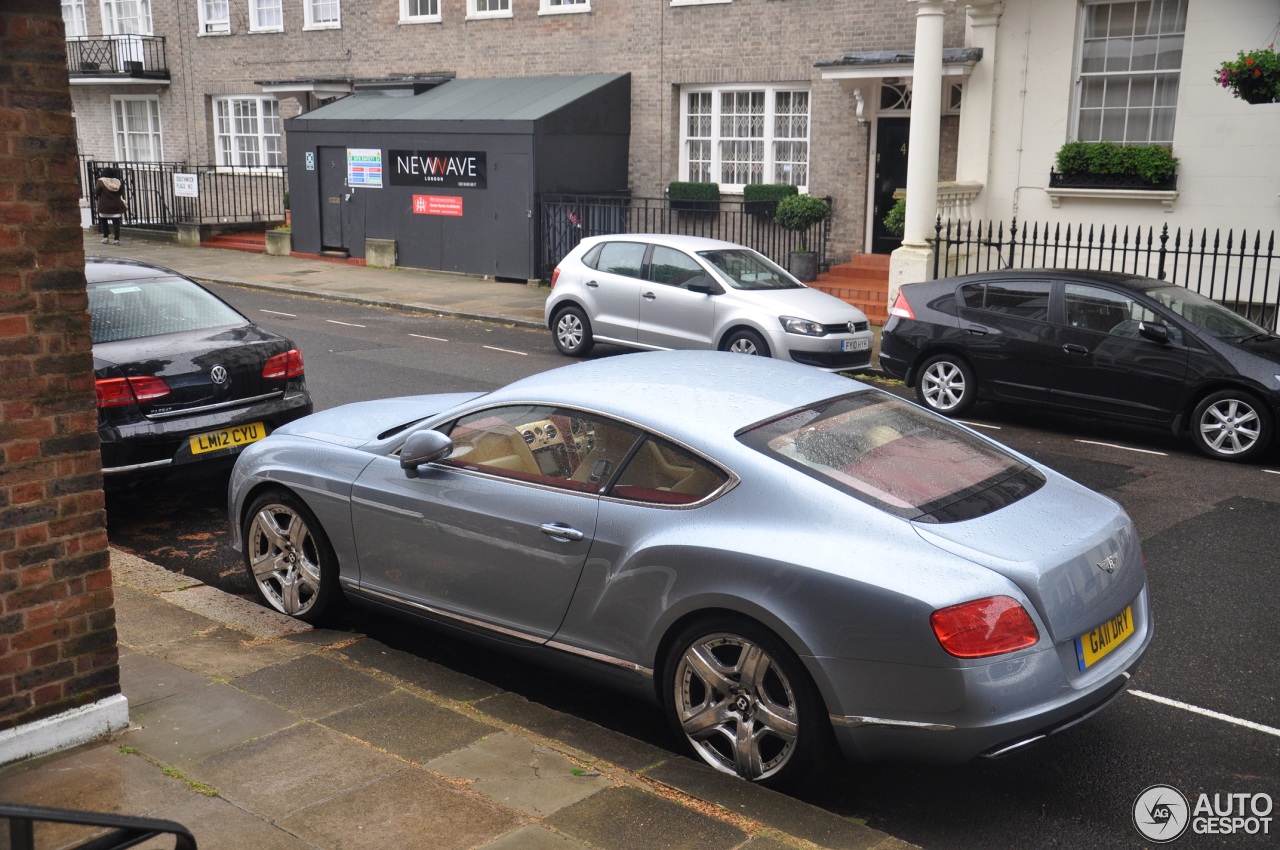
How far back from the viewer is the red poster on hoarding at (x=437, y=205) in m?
23.5

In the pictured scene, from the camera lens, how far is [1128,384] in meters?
10.8

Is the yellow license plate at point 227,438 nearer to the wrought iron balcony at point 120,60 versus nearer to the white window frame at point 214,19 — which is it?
the white window frame at point 214,19

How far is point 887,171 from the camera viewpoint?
67.4ft

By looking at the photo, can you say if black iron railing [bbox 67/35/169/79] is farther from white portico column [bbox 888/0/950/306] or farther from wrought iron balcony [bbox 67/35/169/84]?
white portico column [bbox 888/0/950/306]

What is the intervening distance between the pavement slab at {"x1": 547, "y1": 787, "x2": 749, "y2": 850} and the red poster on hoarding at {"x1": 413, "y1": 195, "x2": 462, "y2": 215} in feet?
66.1

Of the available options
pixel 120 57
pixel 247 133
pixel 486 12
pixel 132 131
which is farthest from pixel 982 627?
pixel 132 131

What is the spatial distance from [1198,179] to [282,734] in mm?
15356

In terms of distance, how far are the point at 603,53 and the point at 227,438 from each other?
17367mm

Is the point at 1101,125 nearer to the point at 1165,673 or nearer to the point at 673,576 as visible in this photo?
the point at 1165,673

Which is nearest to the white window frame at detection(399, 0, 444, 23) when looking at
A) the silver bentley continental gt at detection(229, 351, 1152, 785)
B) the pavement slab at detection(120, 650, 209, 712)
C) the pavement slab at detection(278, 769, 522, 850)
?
the silver bentley continental gt at detection(229, 351, 1152, 785)

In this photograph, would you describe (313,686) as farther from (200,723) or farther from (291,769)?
(291,769)

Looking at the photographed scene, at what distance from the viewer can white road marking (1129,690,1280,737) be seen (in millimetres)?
5254

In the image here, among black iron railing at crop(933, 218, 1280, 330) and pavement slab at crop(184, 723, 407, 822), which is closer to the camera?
pavement slab at crop(184, 723, 407, 822)

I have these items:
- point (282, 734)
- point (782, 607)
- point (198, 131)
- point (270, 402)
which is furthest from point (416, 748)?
point (198, 131)
